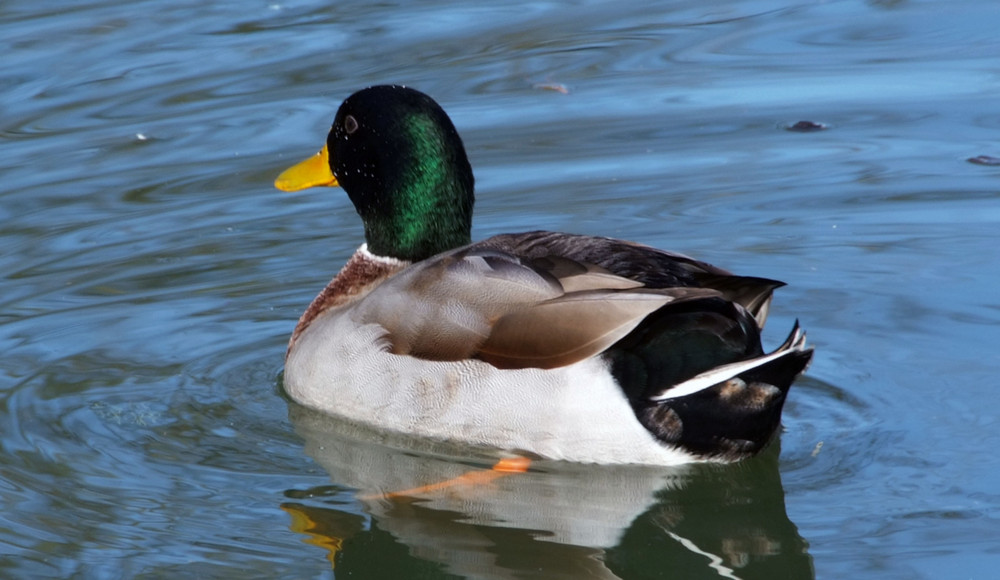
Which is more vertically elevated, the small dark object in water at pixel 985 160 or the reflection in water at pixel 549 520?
the small dark object in water at pixel 985 160

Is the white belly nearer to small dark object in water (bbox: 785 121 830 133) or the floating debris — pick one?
small dark object in water (bbox: 785 121 830 133)

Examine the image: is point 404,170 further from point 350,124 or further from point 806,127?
point 806,127

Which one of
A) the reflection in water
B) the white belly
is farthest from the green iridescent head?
the reflection in water

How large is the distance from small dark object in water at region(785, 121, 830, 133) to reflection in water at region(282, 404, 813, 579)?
3.54 m

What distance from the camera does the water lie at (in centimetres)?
460

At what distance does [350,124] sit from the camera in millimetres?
5965

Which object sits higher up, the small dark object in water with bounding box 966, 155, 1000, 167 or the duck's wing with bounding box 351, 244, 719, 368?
the duck's wing with bounding box 351, 244, 719, 368

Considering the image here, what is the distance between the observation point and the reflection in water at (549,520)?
441cm

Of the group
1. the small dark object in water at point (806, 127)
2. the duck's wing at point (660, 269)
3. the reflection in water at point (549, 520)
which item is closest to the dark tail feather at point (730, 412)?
the reflection in water at point (549, 520)

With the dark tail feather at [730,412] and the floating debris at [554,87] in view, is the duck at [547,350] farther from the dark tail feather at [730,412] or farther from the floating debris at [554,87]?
the floating debris at [554,87]

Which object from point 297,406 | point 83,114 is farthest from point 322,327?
point 83,114

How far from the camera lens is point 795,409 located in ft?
17.8

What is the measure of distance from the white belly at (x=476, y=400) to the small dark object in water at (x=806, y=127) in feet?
11.6

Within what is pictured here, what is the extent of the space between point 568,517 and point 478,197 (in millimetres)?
3289
